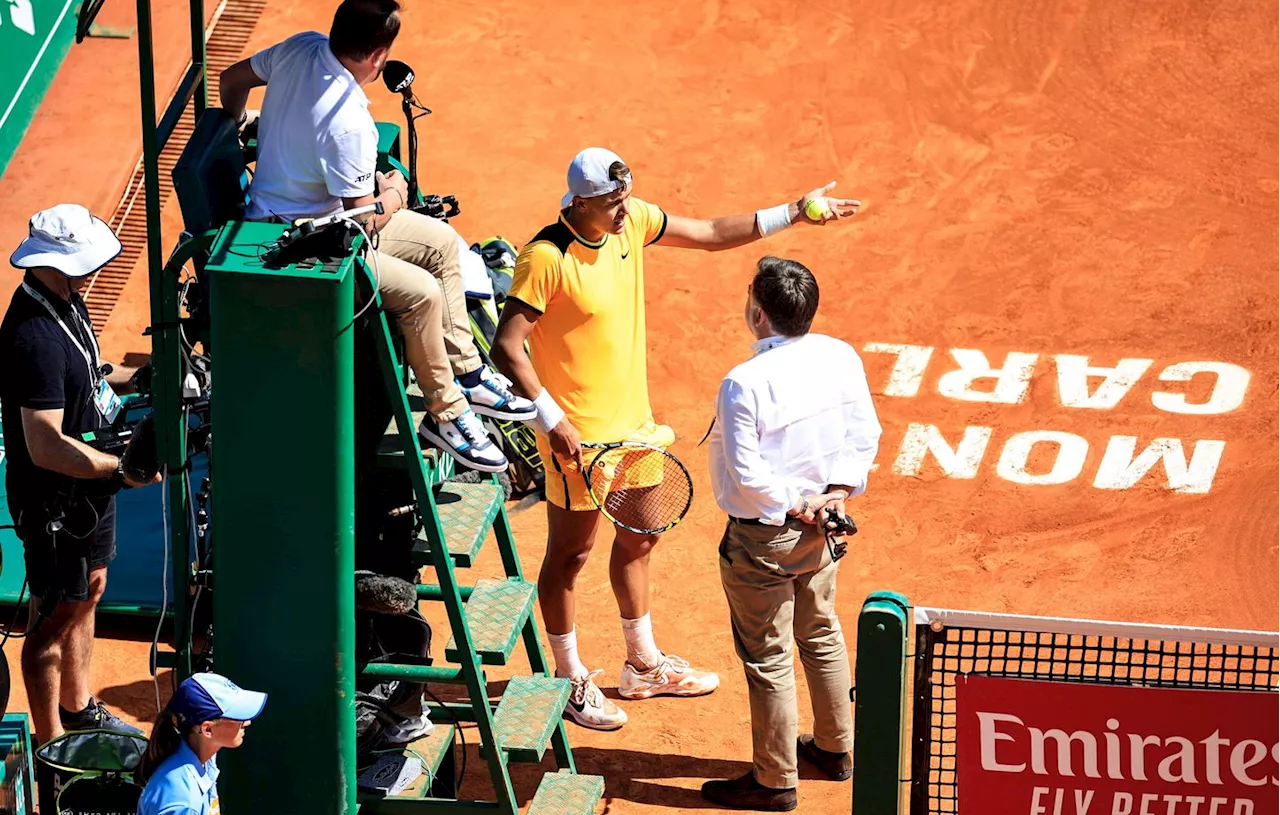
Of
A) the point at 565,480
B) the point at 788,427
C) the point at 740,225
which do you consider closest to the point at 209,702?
the point at 565,480

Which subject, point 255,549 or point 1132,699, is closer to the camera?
point 1132,699

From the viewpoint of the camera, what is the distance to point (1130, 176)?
13852 mm

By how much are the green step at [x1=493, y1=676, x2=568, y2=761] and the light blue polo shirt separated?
107cm

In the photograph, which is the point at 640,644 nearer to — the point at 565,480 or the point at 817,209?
the point at 565,480

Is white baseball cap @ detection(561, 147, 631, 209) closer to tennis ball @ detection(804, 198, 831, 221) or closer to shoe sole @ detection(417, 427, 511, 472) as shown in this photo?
tennis ball @ detection(804, 198, 831, 221)

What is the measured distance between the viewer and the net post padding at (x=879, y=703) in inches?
202

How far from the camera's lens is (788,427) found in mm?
6969

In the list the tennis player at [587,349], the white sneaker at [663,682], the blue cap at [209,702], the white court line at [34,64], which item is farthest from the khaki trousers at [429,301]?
the white court line at [34,64]

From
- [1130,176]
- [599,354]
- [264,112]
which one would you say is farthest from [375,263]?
[1130,176]

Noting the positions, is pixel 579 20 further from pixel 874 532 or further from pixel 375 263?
pixel 375 263

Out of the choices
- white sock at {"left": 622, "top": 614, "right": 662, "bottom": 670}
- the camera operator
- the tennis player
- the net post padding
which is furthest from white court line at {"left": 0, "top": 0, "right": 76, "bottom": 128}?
the net post padding

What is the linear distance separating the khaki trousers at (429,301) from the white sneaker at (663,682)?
2.41m

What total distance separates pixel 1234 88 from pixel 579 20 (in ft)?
18.9

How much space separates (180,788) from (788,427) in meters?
2.73
